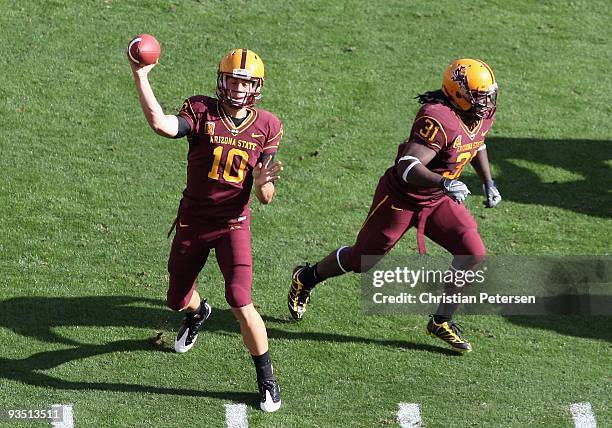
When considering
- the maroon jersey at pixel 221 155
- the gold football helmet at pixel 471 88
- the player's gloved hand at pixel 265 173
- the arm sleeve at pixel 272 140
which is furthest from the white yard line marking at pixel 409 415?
the gold football helmet at pixel 471 88

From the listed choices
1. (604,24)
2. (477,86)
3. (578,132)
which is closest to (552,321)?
(477,86)

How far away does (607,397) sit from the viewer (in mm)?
7492

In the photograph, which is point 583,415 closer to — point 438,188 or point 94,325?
point 438,188

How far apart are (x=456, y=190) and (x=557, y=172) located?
3957mm

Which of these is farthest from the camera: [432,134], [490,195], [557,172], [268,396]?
[557,172]

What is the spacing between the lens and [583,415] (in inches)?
287

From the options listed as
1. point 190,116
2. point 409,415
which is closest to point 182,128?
point 190,116

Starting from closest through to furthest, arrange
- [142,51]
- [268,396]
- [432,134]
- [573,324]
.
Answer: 1. [142,51]
2. [268,396]
3. [432,134]
4. [573,324]

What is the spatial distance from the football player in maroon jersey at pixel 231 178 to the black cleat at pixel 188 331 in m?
0.61

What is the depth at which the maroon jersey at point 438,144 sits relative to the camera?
7.44 metres

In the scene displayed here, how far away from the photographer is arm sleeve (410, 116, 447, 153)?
24.3 ft

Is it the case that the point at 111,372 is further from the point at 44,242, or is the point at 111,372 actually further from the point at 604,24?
the point at 604,24

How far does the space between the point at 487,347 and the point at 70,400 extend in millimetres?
3024

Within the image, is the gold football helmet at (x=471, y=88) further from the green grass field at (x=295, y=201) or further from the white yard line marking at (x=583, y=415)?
the white yard line marking at (x=583, y=415)
